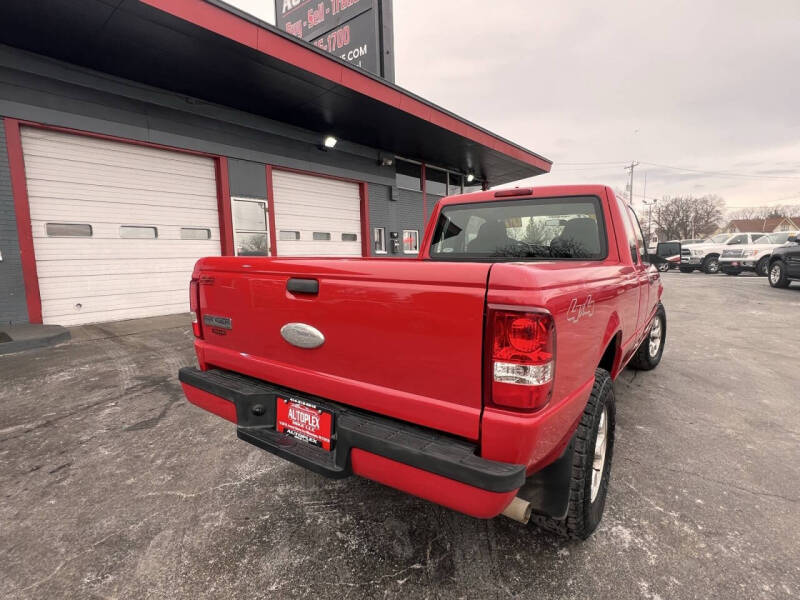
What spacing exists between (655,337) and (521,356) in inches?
171

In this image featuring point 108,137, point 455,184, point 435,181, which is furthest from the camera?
point 455,184

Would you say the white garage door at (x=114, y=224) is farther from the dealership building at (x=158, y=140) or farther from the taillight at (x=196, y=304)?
the taillight at (x=196, y=304)

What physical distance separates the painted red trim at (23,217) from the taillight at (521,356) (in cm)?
801

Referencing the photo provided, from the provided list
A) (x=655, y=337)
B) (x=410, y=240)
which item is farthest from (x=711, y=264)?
(x=655, y=337)

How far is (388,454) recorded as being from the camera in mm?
1533

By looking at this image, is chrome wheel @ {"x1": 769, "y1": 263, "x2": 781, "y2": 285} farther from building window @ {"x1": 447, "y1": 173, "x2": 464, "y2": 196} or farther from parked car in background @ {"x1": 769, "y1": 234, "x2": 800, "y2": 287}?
building window @ {"x1": 447, "y1": 173, "x2": 464, "y2": 196}

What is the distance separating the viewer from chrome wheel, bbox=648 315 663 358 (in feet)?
15.4

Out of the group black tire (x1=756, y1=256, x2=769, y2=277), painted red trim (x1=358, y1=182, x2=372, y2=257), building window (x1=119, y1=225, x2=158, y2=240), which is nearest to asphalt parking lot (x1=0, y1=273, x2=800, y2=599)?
building window (x1=119, y1=225, x2=158, y2=240)

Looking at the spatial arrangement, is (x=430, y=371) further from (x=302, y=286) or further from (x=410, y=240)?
(x=410, y=240)

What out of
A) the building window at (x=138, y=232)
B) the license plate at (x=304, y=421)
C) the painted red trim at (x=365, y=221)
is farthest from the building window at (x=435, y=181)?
the license plate at (x=304, y=421)

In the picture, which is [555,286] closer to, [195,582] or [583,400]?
[583,400]

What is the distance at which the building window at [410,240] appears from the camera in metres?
13.6

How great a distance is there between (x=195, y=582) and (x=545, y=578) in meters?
1.54

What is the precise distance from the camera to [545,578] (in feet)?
5.72
